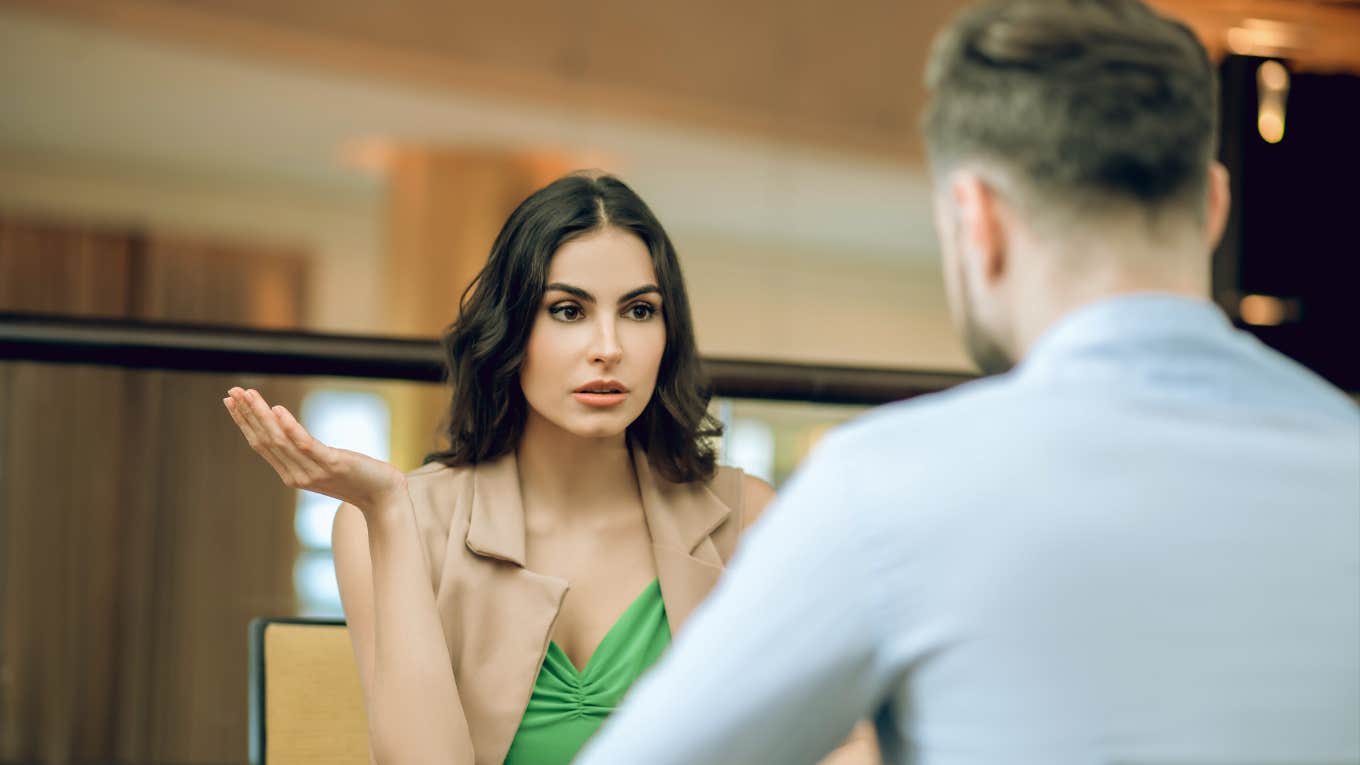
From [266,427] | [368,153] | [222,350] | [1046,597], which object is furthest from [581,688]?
[368,153]

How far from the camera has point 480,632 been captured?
149 cm

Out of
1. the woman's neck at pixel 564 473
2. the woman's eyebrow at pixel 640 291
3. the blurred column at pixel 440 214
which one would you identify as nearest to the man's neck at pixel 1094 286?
the woman's eyebrow at pixel 640 291

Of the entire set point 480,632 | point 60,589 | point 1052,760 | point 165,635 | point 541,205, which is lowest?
point 60,589

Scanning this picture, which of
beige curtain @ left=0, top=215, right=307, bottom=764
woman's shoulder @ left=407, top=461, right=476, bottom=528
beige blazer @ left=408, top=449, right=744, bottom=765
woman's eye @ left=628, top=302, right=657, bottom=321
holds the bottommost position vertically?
beige curtain @ left=0, top=215, right=307, bottom=764

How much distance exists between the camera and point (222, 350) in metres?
1.89

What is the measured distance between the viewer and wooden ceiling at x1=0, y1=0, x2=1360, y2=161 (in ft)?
18.9

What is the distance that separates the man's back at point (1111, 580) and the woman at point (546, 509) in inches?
27.9

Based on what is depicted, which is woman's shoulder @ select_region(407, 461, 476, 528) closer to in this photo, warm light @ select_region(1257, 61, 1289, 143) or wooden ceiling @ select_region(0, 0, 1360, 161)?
wooden ceiling @ select_region(0, 0, 1360, 161)

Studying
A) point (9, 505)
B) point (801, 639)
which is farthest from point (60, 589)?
point (801, 639)

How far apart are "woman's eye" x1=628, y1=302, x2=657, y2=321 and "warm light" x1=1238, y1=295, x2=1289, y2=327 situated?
215 inches

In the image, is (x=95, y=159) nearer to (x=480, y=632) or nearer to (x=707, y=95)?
(x=707, y=95)

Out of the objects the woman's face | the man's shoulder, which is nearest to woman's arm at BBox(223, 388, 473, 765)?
the woman's face

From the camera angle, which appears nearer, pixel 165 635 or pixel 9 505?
pixel 165 635

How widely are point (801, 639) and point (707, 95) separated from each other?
19.6 ft
